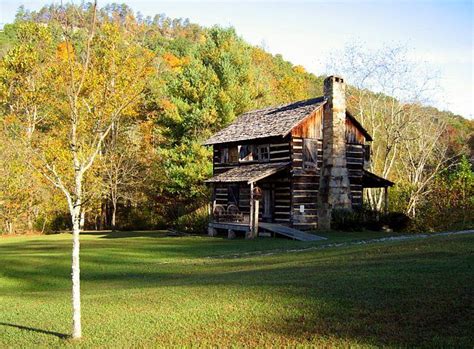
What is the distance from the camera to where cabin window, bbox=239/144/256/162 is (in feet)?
119

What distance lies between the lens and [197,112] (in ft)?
151

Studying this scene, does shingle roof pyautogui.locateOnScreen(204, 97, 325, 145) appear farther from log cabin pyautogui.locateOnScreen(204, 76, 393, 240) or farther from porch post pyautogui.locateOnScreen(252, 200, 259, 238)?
porch post pyautogui.locateOnScreen(252, 200, 259, 238)

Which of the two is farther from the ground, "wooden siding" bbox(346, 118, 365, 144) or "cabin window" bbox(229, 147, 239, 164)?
"wooden siding" bbox(346, 118, 365, 144)

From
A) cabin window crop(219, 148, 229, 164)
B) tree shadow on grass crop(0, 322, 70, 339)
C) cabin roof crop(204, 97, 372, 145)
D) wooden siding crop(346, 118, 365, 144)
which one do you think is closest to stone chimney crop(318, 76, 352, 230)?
cabin roof crop(204, 97, 372, 145)

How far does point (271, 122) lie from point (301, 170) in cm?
475

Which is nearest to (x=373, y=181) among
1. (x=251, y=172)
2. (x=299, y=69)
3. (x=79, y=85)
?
(x=251, y=172)

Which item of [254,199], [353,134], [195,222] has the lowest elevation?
[195,222]

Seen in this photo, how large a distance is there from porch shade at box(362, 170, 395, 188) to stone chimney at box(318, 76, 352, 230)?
5.66ft

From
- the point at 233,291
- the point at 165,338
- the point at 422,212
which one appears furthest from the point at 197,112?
the point at 165,338

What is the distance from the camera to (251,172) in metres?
33.1

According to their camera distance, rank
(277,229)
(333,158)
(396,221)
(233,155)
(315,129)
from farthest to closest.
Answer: (233,155) < (315,129) < (333,158) < (396,221) < (277,229)

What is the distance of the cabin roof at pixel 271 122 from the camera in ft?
109

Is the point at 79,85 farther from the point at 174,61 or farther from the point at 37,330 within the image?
the point at 174,61

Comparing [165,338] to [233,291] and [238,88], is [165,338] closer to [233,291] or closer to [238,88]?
[233,291]
